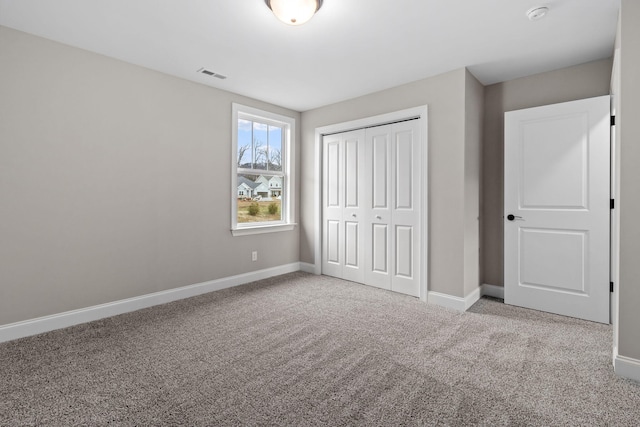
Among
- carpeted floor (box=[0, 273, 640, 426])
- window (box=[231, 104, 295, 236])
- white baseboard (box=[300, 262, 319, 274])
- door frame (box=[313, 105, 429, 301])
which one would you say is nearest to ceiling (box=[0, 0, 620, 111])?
door frame (box=[313, 105, 429, 301])

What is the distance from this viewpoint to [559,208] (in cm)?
317

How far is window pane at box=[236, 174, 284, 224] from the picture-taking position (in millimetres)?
4355

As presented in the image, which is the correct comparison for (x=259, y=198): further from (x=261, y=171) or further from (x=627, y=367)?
(x=627, y=367)

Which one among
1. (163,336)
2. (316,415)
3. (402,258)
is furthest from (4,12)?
(402,258)

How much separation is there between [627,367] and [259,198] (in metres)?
4.04

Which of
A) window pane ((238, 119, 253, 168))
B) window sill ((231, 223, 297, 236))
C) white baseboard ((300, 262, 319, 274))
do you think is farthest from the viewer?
white baseboard ((300, 262, 319, 274))

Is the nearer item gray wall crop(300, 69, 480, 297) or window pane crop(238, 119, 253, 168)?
gray wall crop(300, 69, 480, 297)

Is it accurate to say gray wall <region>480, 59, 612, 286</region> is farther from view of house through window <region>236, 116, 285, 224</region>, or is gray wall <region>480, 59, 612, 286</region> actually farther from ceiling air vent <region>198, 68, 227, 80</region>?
ceiling air vent <region>198, 68, 227, 80</region>

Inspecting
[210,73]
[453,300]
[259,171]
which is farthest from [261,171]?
[453,300]

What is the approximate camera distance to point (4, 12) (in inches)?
92.0

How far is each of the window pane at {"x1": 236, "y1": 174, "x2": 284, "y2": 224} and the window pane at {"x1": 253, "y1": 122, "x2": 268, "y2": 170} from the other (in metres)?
0.19

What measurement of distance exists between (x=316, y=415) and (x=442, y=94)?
3263 mm

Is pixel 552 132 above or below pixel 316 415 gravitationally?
above

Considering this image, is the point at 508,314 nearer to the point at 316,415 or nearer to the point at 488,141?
the point at 488,141
